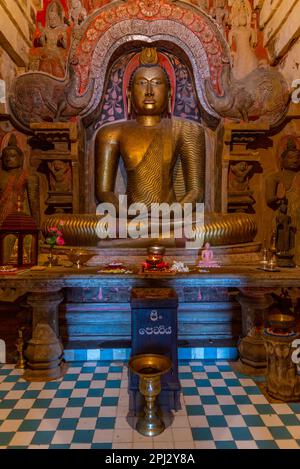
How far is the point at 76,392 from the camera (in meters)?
2.92

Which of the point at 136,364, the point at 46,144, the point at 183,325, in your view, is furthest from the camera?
the point at 46,144

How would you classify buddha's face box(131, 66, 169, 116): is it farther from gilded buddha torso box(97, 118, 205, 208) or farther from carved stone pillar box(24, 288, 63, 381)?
carved stone pillar box(24, 288, 63, 381)

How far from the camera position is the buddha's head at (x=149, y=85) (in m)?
5.20

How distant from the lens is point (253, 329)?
331 cm

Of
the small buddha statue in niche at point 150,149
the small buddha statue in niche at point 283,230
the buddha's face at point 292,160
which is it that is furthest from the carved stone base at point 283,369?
the buddha's face at point 292,160

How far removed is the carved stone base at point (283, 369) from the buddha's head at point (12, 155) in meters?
3.92

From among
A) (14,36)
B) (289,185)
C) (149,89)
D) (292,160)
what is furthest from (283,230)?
(14,36)

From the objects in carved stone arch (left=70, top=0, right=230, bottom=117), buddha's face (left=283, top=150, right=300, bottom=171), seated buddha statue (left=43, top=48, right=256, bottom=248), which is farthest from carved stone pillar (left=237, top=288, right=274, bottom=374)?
carved stone arch (left=70, top=0, right=230, bottom=117)

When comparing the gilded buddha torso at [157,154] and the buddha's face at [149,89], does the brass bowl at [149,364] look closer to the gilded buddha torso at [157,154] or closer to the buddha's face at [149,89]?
the gilded buddha torso at [157,154]

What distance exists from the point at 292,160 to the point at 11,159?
3.75 m

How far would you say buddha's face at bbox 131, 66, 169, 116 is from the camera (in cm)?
520

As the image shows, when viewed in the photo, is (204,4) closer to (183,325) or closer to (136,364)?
(183,325)
